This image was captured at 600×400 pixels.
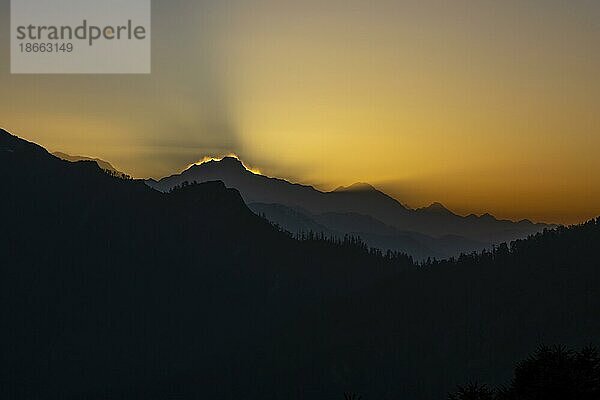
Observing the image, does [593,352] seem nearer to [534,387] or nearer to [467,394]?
[534,387]

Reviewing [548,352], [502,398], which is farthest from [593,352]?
[502,398]

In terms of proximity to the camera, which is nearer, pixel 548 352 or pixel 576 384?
pixel 576 384

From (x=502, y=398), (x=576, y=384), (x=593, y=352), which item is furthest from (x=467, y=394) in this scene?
(x=593, y=352)

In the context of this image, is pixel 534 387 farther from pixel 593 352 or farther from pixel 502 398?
pixel 593 352

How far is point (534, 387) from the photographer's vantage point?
5638 cm

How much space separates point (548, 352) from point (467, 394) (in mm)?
7852

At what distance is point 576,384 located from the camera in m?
55.4

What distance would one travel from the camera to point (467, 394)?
5597cm

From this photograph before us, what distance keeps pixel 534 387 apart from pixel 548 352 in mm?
4248

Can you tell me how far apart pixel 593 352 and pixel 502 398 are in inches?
349

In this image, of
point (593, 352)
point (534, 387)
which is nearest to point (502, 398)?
point (534, 387)

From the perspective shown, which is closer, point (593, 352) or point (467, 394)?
point (467, 394)

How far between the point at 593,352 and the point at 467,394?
11.1m

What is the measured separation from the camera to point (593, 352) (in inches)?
2378
